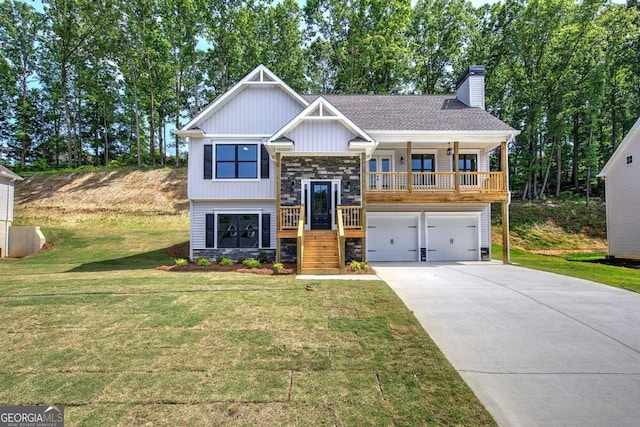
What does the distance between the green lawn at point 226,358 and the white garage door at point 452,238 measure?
8.62 m

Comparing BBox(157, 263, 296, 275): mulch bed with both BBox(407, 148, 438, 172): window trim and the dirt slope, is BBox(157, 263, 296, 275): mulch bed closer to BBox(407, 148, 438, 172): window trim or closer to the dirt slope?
BBox(407, 148, 438, 172): window trim

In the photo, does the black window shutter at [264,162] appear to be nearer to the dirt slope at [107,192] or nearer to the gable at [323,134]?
the gable at [323,134]

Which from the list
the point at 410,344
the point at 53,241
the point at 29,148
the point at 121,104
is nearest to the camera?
the point at 410,344

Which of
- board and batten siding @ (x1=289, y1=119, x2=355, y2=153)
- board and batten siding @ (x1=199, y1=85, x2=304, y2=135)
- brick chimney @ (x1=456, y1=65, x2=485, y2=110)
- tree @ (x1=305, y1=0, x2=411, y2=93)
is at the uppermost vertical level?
tree @ (x1=305, y1=0, x2=411, y2=93)

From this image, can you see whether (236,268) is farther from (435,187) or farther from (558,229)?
(558,229)

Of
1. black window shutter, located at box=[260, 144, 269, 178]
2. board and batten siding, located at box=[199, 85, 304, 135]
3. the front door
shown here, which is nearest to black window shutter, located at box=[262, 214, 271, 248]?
Answer: black window shutter, located at box=[260, 144, 269, 178]

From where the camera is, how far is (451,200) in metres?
14.5

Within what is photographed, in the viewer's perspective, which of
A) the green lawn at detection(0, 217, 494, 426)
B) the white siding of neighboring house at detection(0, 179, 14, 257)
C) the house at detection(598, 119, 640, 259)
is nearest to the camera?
the green lawn at detection(0, 217, 494, 426)

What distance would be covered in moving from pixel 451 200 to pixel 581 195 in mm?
22623

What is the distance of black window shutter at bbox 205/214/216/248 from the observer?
47.3 feet

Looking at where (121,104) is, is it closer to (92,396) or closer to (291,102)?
(291,102)

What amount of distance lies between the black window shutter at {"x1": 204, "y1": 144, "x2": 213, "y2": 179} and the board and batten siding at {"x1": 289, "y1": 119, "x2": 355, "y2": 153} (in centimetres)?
387

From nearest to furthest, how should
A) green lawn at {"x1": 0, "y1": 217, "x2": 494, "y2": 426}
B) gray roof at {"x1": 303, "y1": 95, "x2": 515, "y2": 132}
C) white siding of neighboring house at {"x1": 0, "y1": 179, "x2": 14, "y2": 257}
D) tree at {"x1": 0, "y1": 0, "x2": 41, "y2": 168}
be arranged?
green lawn at {"x1": 0, "y1": 217, "x2": 494, "y2": 426} → gray roof at {"x1": 303, "y1": 95, "x2": 515, "y2": 132} → white siding of neighboring house at {"x1": 0, "y1": 179, "x2": 14, "y2": 257} → tree at {"x1": 0, "y1": 0, "x2": 41, "y2": 168}

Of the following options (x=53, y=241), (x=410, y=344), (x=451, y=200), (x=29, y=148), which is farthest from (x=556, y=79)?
(x=29, y=148)
